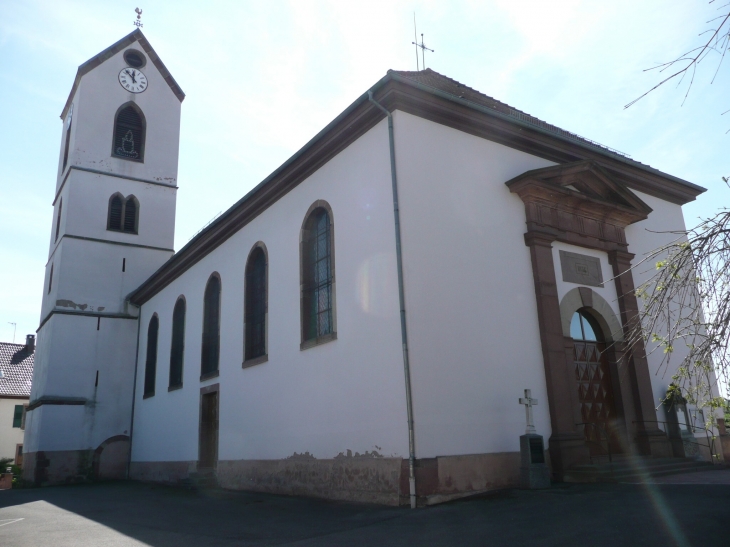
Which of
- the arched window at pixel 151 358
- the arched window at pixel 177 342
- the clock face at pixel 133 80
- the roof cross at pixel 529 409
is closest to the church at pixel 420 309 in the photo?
the roof cross at pixel 529 409

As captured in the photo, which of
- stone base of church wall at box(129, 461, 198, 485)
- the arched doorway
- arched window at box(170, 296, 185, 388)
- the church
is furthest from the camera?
arched window at box(170, 296, 185, 388)

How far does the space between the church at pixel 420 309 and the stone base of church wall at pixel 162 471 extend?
0.31 ft

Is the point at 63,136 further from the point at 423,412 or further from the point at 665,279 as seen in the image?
the point at 665,279

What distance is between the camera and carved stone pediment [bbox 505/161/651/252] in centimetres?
1195

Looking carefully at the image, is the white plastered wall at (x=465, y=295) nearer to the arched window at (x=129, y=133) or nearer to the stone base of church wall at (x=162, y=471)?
the stone base of church wall at (x=162, y=471)

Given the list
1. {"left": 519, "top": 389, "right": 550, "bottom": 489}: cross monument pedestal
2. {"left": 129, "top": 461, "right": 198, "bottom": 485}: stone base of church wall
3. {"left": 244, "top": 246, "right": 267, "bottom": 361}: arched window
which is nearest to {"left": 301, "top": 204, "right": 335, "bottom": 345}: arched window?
{"left": 244, "top": 246, "right": 267, "bottom": 361}: arched window

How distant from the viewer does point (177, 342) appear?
19.8 metres

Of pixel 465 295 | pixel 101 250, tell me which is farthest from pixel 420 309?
pixel 101 250

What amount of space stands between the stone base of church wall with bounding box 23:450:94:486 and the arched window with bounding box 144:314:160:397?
3071 millimetres

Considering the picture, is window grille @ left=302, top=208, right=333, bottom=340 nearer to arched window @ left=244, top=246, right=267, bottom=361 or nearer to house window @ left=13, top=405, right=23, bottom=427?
arched window @ left=244, top=246, right=267, bottom=361

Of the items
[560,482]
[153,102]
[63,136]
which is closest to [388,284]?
[560,482]

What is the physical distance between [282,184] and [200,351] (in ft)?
19.4

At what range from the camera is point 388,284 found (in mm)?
10227

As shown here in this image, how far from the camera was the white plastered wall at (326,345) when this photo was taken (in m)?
10.2
